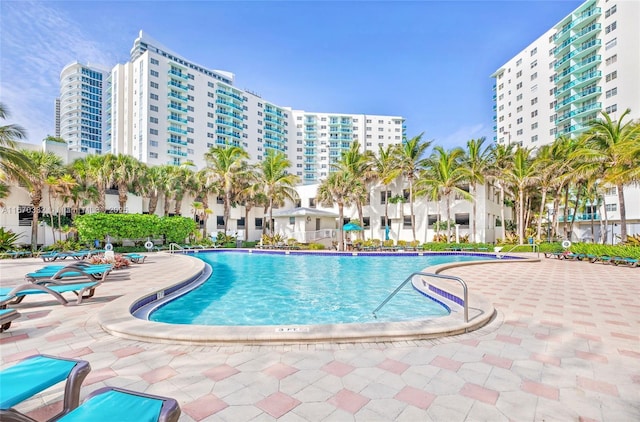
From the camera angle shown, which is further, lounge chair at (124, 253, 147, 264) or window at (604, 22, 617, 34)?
window at (604, 22, 617, 34)

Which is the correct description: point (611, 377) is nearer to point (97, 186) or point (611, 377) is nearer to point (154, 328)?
point (154, 328)

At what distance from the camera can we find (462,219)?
91.1 feet

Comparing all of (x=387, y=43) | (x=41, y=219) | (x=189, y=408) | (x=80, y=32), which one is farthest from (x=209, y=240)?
(x=189, y=408)

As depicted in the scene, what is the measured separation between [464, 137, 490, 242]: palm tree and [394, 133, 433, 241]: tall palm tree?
339 centimetres

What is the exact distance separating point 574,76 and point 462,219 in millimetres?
38234

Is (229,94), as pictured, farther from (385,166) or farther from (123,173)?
(385,166)

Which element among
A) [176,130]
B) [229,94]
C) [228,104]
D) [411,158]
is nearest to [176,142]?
[176,130]

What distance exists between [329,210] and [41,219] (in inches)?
1016

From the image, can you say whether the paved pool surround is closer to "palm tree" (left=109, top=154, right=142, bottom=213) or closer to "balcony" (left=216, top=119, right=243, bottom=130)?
"palm tree" (left=109, top=154, right=142, bottom=213)

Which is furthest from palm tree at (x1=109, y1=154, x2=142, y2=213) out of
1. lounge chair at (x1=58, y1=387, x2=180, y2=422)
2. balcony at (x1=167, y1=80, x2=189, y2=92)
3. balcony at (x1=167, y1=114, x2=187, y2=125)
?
balcony at (x1=167, y1=80, x2=189, y2=92)

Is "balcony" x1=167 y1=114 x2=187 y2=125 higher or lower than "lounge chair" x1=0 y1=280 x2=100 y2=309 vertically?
higher

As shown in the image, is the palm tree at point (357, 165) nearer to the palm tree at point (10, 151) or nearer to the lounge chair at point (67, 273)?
the palm tree at point (10, 151)

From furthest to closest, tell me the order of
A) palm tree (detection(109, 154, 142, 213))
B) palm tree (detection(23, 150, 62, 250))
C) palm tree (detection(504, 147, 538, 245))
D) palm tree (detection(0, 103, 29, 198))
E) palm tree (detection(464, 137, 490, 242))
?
palm tree (detection(464, 137, 490, 242)) < palm tree (detection(109, 154, 142, 213)) < palm tree (detection(504, 147, 538, 245)) < palm tree (detection(23, 150, 62, 250)) < palm tree (detection(0, 103, 29, 198))

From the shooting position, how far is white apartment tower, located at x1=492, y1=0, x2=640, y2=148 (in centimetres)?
3819
